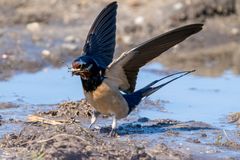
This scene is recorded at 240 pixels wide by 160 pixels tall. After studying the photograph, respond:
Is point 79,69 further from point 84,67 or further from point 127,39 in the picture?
point 127,39

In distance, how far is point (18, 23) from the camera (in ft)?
38.4

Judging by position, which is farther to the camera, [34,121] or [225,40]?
[225,40]

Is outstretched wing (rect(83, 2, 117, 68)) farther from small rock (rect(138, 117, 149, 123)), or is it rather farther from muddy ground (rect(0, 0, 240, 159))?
small rock (rect(138, 117, 149, 123))

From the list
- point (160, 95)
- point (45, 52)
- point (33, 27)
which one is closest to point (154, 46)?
point (160, 95)

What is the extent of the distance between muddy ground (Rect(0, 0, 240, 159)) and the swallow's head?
0.39m

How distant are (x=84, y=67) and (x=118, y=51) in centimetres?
519

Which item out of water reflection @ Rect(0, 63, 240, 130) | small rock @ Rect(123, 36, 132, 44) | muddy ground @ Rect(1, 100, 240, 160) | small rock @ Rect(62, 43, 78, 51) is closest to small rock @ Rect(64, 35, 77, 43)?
small rock @ Rect(62, 43, 78, 51)

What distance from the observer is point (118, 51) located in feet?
36.4

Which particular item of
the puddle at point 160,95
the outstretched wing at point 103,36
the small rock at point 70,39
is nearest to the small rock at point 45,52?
the puddle at point 160,95

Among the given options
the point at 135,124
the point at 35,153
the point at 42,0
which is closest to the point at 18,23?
the point at 42,0

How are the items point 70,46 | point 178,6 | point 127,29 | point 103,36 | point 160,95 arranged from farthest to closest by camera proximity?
point 178,6 → point 127,29 → point 70,46 → point 160,95 → point 103,36

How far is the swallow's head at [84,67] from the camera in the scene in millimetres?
5887

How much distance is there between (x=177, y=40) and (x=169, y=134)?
822mm

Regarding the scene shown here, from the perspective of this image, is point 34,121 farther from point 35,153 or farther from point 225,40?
point 225,40
